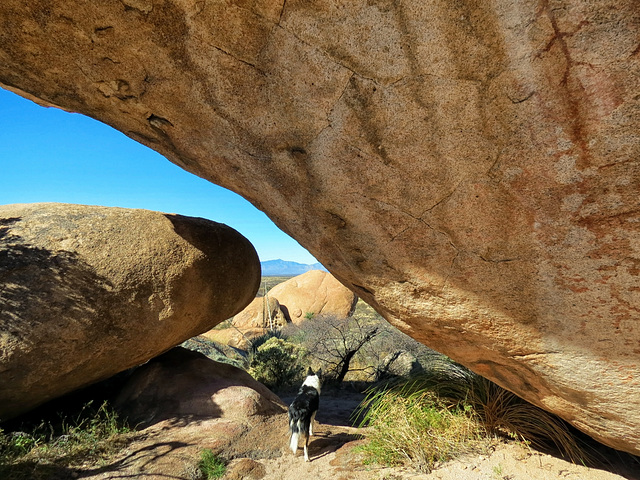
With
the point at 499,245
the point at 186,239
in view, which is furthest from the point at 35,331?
the point at 499,245

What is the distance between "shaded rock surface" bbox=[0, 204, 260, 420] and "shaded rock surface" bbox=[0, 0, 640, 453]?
1.79 meters

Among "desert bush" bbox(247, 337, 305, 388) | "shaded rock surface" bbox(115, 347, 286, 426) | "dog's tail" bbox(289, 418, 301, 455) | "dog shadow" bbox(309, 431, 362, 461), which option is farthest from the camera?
"desert bush" bbox(247, 337, 305, 388)

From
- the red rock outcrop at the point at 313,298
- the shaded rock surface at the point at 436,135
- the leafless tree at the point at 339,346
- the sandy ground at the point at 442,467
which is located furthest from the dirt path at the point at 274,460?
the red rock outcrop at the point at 313,298

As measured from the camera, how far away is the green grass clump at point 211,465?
3768mm

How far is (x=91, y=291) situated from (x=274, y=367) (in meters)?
4.36

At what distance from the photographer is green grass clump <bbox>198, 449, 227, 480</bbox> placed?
377 cm

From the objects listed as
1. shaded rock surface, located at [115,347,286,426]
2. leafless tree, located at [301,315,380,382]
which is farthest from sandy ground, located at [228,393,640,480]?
leafless tree, located at [301,315,380,382]

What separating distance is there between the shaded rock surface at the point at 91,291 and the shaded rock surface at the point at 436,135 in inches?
70.4

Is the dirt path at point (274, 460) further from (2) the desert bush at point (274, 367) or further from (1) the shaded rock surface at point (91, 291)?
(2) the desert bush at point (274, 367)

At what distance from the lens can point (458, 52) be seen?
2348 millimetres

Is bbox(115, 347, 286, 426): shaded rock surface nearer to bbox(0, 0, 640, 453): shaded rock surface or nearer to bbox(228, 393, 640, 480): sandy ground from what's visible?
bbox(228, 393, 640, 480): sandy ground

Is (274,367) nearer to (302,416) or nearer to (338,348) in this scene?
(338,348)

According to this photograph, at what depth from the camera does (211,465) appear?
12.7ft

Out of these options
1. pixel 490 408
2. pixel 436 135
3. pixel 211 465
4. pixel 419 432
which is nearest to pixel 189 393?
pixel 211 465
